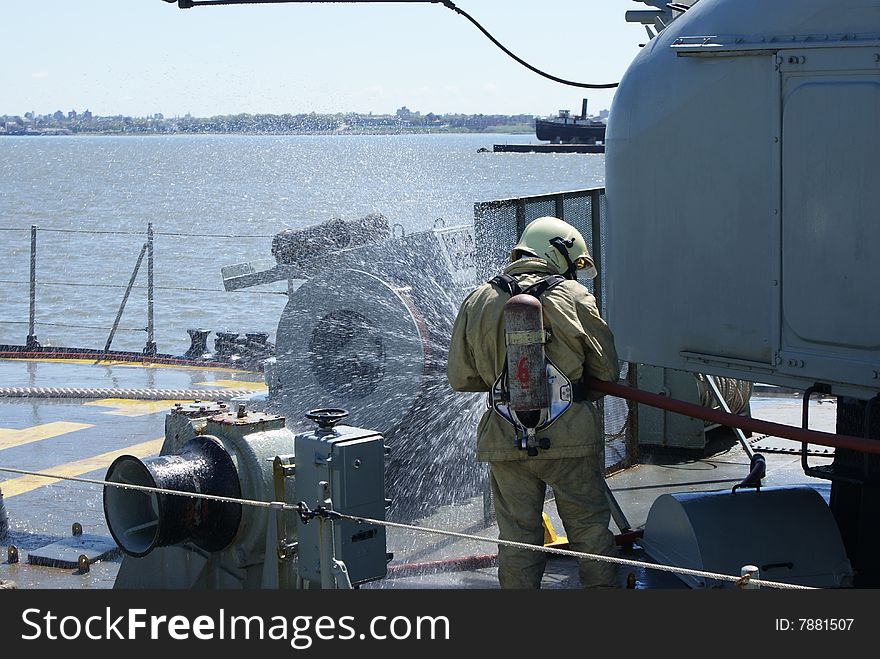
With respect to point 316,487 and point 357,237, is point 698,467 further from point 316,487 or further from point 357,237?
point 316,487

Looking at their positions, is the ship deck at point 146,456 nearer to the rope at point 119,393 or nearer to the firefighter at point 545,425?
the rope at point 119,393

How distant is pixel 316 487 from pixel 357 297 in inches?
124

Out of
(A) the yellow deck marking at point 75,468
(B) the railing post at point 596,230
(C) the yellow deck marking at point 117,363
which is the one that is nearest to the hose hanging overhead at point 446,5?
(B) the railing post at point 596,230

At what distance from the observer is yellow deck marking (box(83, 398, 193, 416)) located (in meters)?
10.8

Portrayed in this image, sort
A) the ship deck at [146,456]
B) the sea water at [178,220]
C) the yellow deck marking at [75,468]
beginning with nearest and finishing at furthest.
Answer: the ship deck at [146,456]
the yellow deck marking at [75,468]
the sea water at [178,220]

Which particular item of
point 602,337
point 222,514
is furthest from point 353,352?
point 602,337

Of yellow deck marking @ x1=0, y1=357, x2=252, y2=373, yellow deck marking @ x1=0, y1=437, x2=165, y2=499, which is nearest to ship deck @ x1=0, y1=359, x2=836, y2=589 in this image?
yellow deck marking @ x1=0, y1=437, x2=165, y2=499

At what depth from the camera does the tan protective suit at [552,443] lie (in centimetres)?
500

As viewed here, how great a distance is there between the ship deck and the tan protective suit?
2.38 feet

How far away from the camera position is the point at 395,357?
7.93 metres

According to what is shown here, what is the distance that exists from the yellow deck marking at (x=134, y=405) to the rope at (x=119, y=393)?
7cm

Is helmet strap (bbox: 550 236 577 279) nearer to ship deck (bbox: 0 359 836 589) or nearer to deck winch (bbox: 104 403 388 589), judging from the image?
deck winch (bbox: 104 403 388 589)

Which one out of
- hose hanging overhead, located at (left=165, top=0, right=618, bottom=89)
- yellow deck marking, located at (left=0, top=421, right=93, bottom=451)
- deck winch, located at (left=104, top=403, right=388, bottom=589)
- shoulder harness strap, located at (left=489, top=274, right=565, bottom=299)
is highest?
hose hanging overhead, located at (left=165, top=0, right=618, bottom=89)

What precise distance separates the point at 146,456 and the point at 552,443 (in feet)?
16.2
